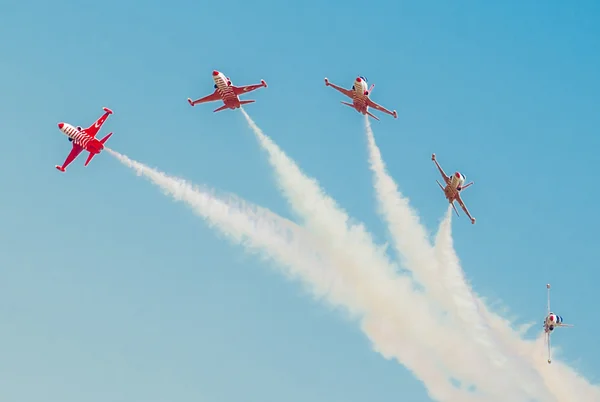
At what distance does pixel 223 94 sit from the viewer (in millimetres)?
179000

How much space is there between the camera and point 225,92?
178625 mm

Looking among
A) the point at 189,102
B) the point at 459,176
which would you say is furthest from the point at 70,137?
the point at 459,176

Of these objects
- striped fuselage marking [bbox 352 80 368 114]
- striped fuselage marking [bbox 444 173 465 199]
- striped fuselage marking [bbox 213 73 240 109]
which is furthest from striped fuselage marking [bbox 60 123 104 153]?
striped fuselage marking [bbox 444 173 465 199]

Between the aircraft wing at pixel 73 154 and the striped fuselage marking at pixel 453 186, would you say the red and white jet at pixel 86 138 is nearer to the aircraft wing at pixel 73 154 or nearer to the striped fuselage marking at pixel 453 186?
the aircraft wing at pixel 73 154

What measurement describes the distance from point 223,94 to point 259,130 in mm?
7904

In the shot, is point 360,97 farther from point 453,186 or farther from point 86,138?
point 86,138

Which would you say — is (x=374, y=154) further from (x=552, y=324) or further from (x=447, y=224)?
(x=552, y=324)

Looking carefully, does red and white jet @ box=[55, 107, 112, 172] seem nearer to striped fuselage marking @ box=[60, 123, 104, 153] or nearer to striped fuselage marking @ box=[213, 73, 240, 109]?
striped fuselage marking @ box=[60, 123, 104, 153]

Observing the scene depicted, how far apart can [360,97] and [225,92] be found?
18315 mm

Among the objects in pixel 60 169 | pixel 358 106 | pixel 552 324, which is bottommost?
pixel 60 169

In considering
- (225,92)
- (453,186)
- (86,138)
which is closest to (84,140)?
(86,138)

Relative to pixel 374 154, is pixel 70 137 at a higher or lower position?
lower

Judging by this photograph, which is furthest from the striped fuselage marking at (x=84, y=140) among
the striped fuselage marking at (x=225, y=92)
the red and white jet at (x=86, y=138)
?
the striped fuselage marking at (x=225, y=92)

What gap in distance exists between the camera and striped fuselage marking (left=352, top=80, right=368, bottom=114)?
6978 inches
